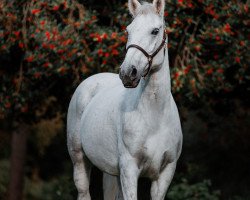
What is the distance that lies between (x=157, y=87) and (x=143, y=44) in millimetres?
430

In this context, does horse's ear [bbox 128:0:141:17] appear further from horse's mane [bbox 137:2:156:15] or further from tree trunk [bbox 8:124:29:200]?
tree trunk [bbox 8:124:29:200]

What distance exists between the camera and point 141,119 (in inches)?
225

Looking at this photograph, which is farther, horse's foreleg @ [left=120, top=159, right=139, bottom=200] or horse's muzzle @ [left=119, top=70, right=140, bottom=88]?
horse's foreleg @ [left=120, top=159, right=139, bottom=200]

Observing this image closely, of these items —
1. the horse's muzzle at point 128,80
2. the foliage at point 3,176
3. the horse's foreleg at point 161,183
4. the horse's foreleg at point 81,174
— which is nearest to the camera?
the horse's muzzle at point 128,80

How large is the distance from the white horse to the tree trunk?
730 centimetres

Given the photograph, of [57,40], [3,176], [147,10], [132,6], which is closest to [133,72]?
[147,10]

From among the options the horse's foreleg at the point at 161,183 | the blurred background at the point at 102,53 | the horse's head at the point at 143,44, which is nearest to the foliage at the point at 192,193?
the blurred background at the point at 102,53

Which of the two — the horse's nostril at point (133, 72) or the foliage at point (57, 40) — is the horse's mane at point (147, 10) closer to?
the horse's nostril at point (133, 72)

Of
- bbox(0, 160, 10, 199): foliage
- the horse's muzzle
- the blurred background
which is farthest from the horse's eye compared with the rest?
bbox(0, 160, 10, 199): foliage

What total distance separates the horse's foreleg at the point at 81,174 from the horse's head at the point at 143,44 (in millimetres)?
1674

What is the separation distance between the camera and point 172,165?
5887 mm

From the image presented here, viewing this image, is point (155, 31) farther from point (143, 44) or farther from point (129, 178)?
point (129, 178)

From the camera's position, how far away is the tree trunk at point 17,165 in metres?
13.4

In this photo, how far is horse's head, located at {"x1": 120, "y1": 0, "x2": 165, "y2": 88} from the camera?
5.29 metres
